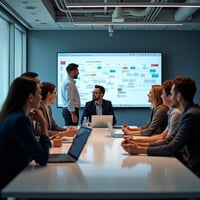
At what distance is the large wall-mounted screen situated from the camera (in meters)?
8.11

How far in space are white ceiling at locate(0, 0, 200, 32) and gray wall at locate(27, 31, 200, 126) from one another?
186 millimetres

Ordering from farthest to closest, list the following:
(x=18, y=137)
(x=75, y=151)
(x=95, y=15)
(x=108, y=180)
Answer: (x=95, y=15), (x=75, y=151), (x=18, y=137), (x=108, y=180)

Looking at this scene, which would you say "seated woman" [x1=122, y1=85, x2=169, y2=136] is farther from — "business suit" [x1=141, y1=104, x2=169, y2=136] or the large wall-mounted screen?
the large wall-mounted screen

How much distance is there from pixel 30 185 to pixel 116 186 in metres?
0.44

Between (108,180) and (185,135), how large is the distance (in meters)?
0.85

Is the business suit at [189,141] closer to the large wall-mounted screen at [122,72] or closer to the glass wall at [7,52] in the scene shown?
the glass wall at [7,52]

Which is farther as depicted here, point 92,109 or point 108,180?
point 92,109

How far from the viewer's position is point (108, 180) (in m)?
2.10

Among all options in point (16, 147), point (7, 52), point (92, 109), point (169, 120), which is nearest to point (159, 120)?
point (169, 120)

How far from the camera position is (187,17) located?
6926 mm

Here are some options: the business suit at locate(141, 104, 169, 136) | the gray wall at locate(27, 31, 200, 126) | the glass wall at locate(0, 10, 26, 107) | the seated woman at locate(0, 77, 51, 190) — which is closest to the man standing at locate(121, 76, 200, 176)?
the seated woman at locate(0, 77, 51, 190)

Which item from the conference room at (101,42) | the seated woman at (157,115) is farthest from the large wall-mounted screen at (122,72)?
the seated woman at (157,115)

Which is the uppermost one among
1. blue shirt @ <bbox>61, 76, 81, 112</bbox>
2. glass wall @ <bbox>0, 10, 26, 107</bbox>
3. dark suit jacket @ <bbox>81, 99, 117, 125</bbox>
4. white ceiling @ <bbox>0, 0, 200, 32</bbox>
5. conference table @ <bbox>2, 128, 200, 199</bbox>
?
white ceiling @ <bbox>0, 0, 200, 32</bbox>

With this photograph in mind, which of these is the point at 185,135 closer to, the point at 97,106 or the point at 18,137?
the point at 18,137
